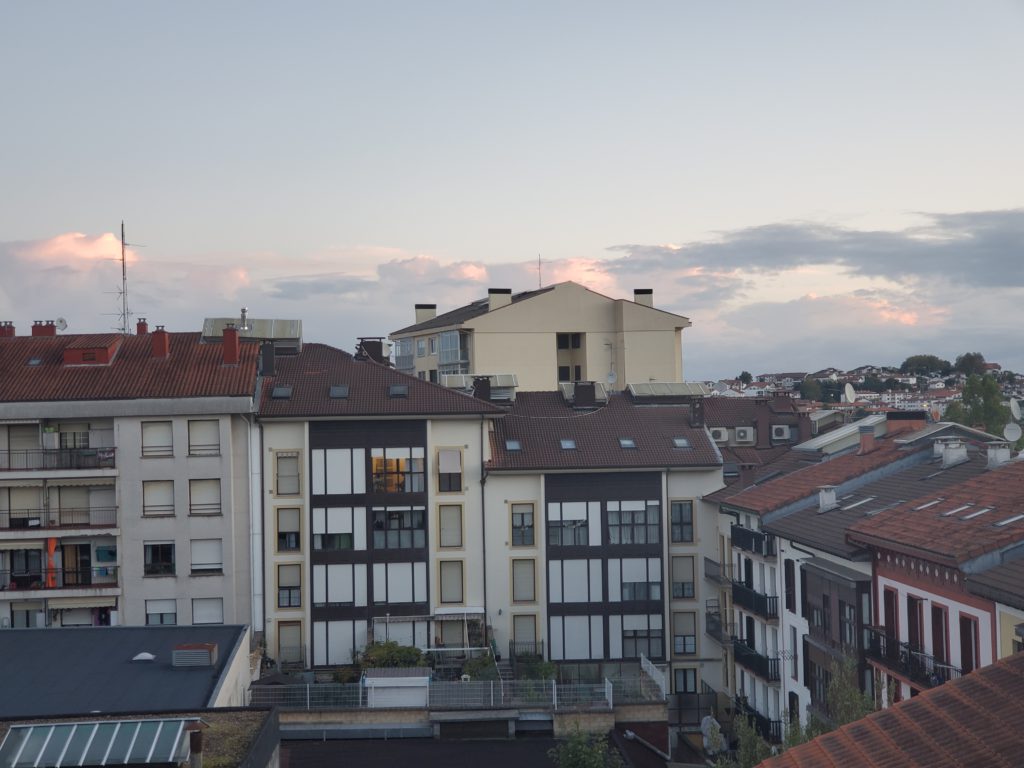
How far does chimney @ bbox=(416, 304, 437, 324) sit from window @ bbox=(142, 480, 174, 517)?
57.1 m

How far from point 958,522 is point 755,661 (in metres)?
15.4

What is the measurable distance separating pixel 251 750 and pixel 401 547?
29.7 meters

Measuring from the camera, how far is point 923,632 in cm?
3091

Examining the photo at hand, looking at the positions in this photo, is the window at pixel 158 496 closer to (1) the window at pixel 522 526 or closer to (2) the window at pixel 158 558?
(2) the window at pixel 158 558

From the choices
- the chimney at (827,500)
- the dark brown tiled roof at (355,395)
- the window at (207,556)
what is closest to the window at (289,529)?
the window at (207,556)

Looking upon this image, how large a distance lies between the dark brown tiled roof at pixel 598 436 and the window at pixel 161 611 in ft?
44.0

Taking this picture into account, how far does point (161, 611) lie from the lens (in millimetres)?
47781

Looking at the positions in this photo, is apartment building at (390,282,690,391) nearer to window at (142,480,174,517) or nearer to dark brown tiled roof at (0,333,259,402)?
dark brown tiled roof at (0,333,259,402)

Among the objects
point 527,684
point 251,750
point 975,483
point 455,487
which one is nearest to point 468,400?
point 455,487

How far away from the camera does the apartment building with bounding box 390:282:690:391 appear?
90.1m

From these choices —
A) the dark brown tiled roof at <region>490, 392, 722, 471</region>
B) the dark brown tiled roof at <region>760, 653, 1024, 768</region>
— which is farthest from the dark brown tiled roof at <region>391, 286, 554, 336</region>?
the dark brown tiled roof at <region>760, 653, 1024, 768</region>

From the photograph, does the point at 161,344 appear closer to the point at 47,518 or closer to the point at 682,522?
the point at 47,518

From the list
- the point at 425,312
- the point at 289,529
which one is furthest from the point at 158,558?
the point at 425,312

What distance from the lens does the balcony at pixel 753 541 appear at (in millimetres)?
43000
